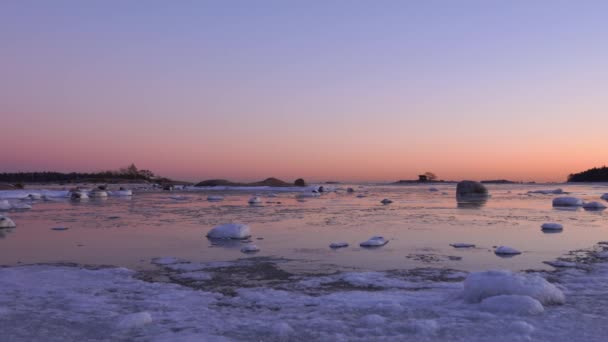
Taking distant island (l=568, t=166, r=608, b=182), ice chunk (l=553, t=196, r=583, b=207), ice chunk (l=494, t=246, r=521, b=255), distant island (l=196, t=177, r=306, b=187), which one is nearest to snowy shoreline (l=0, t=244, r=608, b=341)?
ice chunk (l=494, t=246, r=521, b=255)

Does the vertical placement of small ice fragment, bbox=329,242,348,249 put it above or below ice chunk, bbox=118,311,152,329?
above

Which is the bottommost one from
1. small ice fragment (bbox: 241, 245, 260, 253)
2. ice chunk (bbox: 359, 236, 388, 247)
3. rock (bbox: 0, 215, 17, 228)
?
small ice fragment (bbox: 241, 245, 260, 253)

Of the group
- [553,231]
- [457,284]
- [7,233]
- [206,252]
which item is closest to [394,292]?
[457,284]

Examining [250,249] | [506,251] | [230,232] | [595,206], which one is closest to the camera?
[506,251]

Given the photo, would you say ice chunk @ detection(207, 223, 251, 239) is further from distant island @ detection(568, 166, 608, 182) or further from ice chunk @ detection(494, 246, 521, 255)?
distant island @ detection(568, 166, 608, 182)

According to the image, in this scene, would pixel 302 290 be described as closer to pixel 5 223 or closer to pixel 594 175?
→ pixel 5 223

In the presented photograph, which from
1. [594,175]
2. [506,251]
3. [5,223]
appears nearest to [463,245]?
[506,251]

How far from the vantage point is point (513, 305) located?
14.7 ft

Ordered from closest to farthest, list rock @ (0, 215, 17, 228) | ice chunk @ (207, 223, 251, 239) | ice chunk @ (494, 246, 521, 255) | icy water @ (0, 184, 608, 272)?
icy water @ (0, 184, 608, 272)
ice chunk @ (494, 246, 521, 255)
ice chunk @ (207, 223, 251, 239)
rock @ (0, 215, 17, 228)

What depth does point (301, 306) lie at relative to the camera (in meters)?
4.75

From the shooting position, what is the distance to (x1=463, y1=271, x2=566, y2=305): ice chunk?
4.76 m

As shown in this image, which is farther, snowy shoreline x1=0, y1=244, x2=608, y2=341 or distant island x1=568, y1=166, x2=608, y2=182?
distant island x1=568, y1=166, x2=608, y2=182

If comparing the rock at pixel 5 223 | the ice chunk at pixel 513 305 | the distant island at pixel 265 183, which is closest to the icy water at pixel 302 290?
the ice chunk at pixel 513 305

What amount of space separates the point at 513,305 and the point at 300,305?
6.71 ft
